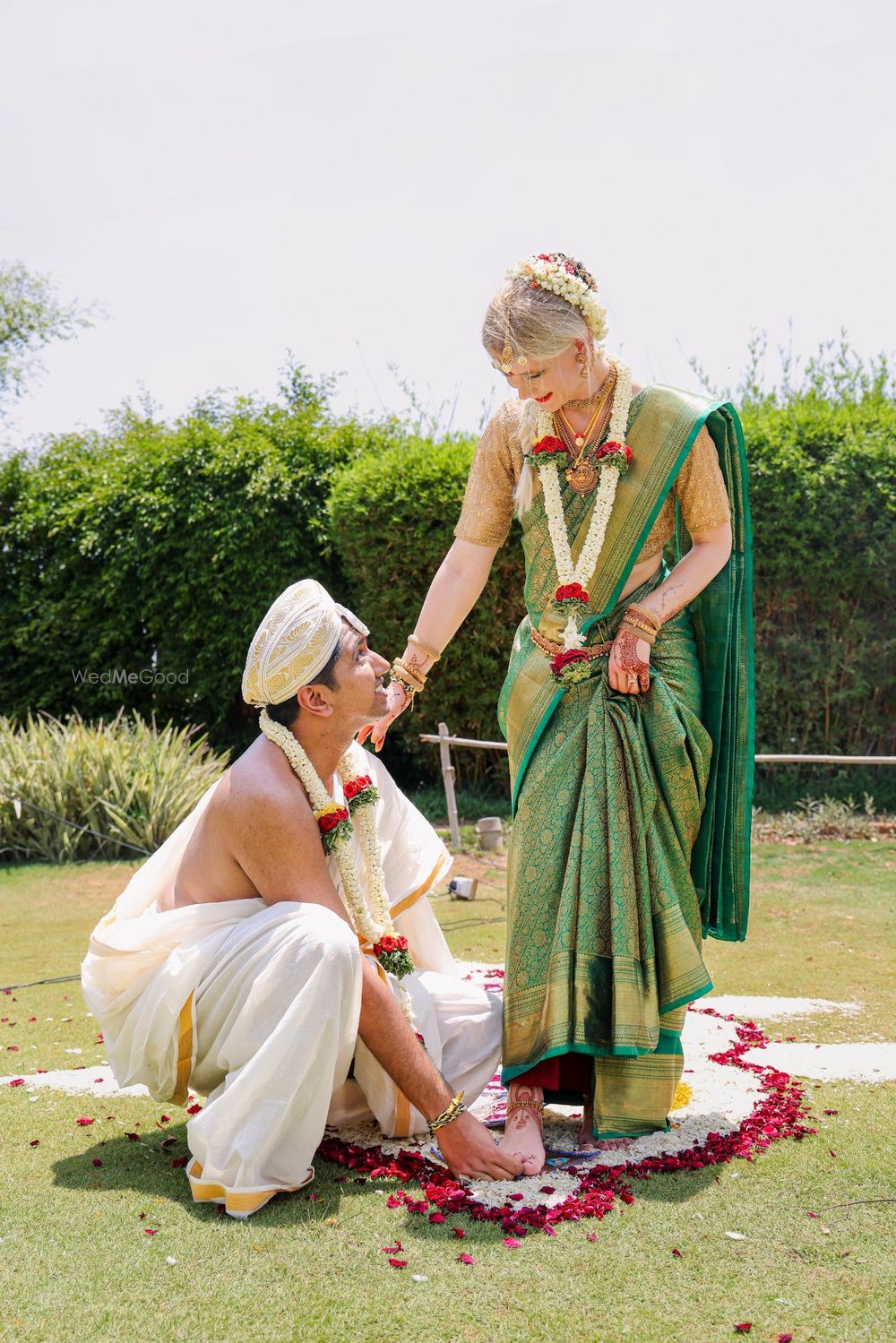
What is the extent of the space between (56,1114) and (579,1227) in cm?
165

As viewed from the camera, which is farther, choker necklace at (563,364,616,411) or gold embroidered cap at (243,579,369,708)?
choker necklace at (563,364,616,411)

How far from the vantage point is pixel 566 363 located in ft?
11.3

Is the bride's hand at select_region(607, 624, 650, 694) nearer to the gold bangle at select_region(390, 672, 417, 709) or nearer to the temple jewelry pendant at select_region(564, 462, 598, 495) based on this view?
the temple jewelry pendant at select_region(564, 462, 598, 495)

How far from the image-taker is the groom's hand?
2982mm

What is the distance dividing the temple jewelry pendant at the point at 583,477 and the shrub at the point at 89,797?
581 centimetres

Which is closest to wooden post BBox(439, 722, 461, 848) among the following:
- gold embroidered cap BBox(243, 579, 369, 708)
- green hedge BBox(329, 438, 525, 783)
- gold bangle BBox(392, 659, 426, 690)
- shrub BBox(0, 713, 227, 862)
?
green hedge BBox(329, 438, 525, 783)

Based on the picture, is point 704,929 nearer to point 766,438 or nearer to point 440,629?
point 440,629

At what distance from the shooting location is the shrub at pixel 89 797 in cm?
872

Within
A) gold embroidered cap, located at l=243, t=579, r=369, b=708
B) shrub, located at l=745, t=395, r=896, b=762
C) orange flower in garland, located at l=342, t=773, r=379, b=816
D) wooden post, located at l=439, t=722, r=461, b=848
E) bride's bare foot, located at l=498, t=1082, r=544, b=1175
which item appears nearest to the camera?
bride's bare foot, located at l=498, t=1082, r=544, b=1175

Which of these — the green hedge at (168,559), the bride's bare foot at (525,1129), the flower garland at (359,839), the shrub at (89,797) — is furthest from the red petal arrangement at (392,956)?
the green hedge at (168,559)

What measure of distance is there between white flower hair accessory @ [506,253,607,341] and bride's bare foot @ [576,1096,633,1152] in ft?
7.00

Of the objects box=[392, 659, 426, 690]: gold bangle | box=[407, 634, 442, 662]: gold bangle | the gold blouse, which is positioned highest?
the gold blouse

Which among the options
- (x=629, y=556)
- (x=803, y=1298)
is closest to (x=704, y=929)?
(x=629, y=556)

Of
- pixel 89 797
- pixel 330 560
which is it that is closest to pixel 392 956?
pixel 89 797
